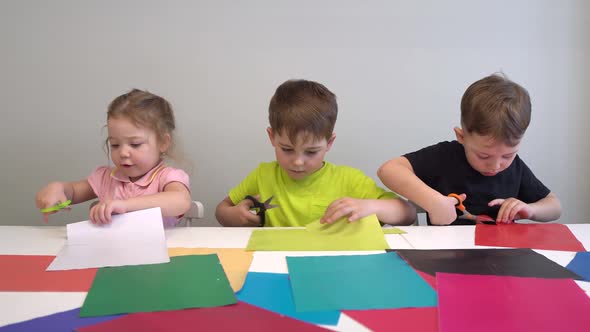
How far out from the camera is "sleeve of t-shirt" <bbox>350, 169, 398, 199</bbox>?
3.30 ft

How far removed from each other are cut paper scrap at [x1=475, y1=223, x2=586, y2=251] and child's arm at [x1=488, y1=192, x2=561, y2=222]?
0.04m

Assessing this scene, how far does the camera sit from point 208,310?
0.45 meters

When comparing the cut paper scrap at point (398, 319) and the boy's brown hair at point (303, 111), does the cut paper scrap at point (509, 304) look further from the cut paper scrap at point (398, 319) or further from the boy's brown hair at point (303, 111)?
the boy's brown hair at point (303, 111)

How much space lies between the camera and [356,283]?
514mm

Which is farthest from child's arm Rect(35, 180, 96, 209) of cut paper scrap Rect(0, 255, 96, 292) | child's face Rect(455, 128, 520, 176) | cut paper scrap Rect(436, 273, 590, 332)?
child's face Rect(455, 128, 520, 176)

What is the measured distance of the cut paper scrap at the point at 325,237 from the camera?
0.67 metres

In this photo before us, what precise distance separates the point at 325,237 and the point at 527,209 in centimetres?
49

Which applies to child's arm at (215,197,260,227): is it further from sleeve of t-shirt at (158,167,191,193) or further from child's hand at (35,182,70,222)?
child's hand at (35,182,70,222)

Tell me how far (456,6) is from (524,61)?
29 centimetres

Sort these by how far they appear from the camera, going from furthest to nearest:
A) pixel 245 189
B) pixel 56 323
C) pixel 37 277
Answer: pixel 245 189 < pixel 37 277 < pixel 56 323

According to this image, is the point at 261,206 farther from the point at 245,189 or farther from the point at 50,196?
the point at 50,196

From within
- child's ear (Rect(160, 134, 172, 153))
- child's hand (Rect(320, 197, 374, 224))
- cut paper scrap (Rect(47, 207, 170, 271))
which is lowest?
child's hand (Rect(320, 197, 374, 224))

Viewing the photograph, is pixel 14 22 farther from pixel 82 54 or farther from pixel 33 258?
pixel 33 258

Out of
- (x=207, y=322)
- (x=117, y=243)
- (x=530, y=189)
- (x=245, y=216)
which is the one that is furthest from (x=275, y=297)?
(x=530, y=189)
